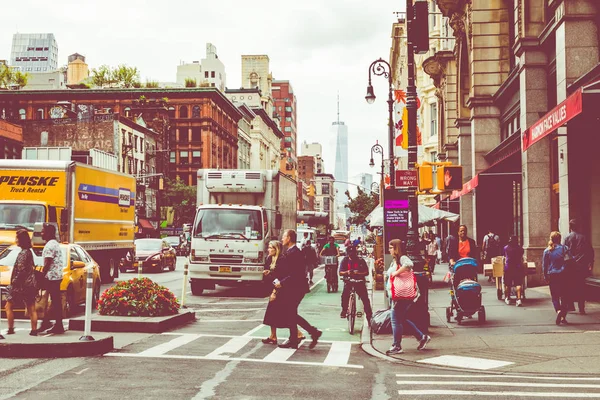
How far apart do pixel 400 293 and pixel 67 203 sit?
15.7 meters

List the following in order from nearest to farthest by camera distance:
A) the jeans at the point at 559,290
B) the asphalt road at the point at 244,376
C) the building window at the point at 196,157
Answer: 1. the asphalt road at the point at 244,376
2. the jeans at the point at 559,290
3. the building window at the point at 196,157

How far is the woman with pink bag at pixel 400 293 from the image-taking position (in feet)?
42.9

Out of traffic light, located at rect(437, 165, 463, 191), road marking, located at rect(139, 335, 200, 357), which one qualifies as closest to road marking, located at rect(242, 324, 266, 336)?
road marking, located at rect(139, 335, 200, 357)

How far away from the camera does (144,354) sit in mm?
12125

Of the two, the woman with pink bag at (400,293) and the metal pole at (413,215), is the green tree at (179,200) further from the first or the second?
the woman with pink bag at (400,293)

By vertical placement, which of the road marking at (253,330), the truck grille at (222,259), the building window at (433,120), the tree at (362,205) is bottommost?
the road marking at (253,330)

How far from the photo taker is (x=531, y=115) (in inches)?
963

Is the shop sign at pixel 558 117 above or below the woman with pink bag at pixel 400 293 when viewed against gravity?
above

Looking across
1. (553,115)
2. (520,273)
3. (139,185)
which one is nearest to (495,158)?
(520,273)

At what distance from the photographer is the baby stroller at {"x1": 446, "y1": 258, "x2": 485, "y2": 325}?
53.8ft

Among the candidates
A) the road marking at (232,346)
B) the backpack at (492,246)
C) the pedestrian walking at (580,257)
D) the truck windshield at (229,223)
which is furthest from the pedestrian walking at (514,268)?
the truck windshield at (229,223)

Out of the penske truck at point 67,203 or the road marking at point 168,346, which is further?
the penske truck at point 67,203

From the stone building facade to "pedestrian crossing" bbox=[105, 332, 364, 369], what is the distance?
5.68m

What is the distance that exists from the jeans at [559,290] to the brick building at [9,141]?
151 feet
